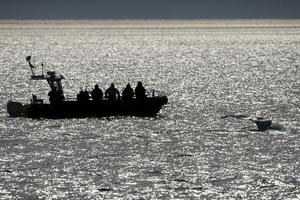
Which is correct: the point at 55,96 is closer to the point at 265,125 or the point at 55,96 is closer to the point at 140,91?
the point at 140,91

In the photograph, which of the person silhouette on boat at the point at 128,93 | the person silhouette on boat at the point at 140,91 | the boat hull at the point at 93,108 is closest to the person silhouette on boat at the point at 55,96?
the boat hull at the point at 93,108

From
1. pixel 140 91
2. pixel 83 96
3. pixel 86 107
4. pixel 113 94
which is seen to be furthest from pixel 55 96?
pixel 140 91

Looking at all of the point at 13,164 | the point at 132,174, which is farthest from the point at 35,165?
the point at 132,174

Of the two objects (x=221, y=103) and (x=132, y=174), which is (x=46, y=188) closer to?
(x=132, y=174)

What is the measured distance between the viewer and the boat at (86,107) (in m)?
69.1

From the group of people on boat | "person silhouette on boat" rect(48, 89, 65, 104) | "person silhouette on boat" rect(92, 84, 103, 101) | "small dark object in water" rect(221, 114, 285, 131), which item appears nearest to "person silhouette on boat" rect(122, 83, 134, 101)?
the group of people on boat

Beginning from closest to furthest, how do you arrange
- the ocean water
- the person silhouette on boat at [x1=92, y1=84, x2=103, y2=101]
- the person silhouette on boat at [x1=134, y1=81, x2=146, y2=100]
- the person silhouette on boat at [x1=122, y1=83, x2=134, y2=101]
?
1. the ocean water
2. the person silhouette on boat at [x1=92, y1=84, x2=103, y2=101]
3. the person silhouette on boat at [x1=134, y1=81, x2=146, y2=100]
4. the person silhouette on boat at [x1=122, y1=83, x2=134, y2=101]

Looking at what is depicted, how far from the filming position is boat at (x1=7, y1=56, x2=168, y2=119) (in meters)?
69.1

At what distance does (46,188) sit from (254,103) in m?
46.2

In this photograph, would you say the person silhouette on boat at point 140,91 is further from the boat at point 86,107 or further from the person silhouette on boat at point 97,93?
the person silhouette on boat at point 97,93

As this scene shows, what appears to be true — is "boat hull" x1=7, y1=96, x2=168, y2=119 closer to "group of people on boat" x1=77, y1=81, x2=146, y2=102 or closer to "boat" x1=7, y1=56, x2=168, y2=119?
"boat" x1=7, y1=56, x2=168, y2=119

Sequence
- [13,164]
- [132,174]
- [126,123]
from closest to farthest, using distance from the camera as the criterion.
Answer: [132,174]
[13,164]
[126,123]

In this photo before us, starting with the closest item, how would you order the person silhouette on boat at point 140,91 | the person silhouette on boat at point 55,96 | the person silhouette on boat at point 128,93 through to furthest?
the person silhouette on boat at point 140,91 → the person silhouette on boat at point 128,93 → the person silhouette on boat at point 55,96

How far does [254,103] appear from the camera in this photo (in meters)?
87.6
